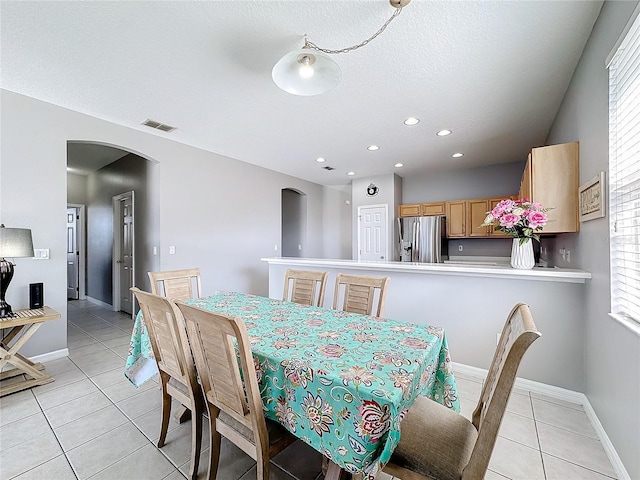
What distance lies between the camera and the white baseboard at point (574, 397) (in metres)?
1.52

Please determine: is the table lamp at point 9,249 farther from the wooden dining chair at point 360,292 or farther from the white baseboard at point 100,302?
the white baseboard at point 100,302

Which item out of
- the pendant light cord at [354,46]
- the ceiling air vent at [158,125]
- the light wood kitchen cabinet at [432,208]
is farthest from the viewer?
the light wood kitchen cabinet at [432,208]

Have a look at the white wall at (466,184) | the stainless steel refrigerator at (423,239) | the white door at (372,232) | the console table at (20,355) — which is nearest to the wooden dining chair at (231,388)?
the console table at (20,355)

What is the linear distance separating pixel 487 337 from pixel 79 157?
6611 millimetres

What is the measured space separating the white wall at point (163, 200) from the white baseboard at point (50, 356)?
0.04m

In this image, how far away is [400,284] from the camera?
2.97 m

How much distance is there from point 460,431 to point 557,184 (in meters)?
2.21

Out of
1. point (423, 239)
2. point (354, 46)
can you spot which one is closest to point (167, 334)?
point (354, 46)

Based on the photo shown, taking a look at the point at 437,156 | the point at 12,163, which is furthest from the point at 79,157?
the point at 437,156

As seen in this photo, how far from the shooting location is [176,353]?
146 cm

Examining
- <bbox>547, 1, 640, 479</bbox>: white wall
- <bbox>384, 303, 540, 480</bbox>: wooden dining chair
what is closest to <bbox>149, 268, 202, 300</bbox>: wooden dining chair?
<bbox>384, 303, 540, 480</bbox>: wooden dining chair

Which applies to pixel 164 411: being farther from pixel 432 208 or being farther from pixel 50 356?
pixel 432 208

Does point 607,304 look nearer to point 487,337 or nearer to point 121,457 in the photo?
point 487,337

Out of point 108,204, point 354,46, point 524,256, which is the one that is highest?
point 354,46
